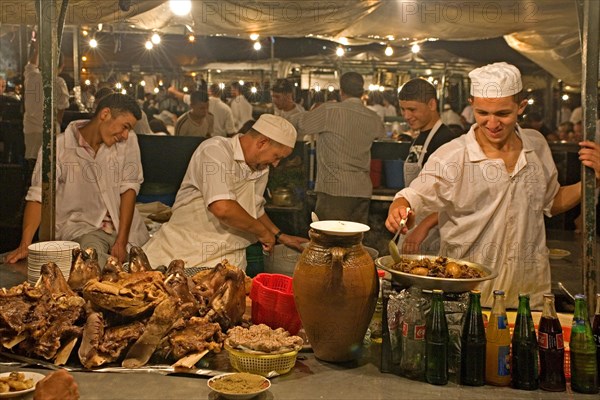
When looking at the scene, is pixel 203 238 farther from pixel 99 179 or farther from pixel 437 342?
pixel 437 342

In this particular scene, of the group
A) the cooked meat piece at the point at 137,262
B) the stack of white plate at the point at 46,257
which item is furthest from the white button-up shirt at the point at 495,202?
the stack of white plate at the point at 46,257

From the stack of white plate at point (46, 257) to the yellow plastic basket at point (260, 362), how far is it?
108 cm

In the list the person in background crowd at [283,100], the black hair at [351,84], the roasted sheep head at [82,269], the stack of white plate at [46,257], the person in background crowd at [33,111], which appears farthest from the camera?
the person in background crowd at [283,100]

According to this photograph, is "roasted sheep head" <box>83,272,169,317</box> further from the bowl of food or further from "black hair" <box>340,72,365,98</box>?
"black hair" <box>340,72,365,98</box>

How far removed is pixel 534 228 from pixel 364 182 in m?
2.95

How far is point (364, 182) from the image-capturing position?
5969 mm

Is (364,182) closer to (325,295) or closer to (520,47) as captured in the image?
(520,47)

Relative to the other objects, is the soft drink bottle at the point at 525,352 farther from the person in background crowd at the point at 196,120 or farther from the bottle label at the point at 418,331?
the person in background crowd at the point at 196,120

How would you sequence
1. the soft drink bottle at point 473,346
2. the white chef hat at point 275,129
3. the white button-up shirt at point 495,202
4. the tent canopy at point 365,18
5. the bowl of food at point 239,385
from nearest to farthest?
the bowl of food at point 239,385 → the soft drink bottle at point 473,346 → the white button-up shirt at point 495,202 → the white chef hat at point 275,129 → the tent canopy at point 365,18

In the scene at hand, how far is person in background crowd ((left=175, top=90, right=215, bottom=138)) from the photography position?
7746 millimetres

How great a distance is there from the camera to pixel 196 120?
Result: 7.81 m

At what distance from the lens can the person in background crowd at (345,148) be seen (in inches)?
231

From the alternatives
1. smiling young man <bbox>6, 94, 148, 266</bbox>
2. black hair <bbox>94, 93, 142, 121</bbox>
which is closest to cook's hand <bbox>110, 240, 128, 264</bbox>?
smiling young man <bbox>6, 94, 148, 266</bbox>

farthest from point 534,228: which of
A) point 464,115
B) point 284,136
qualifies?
point 464,115
